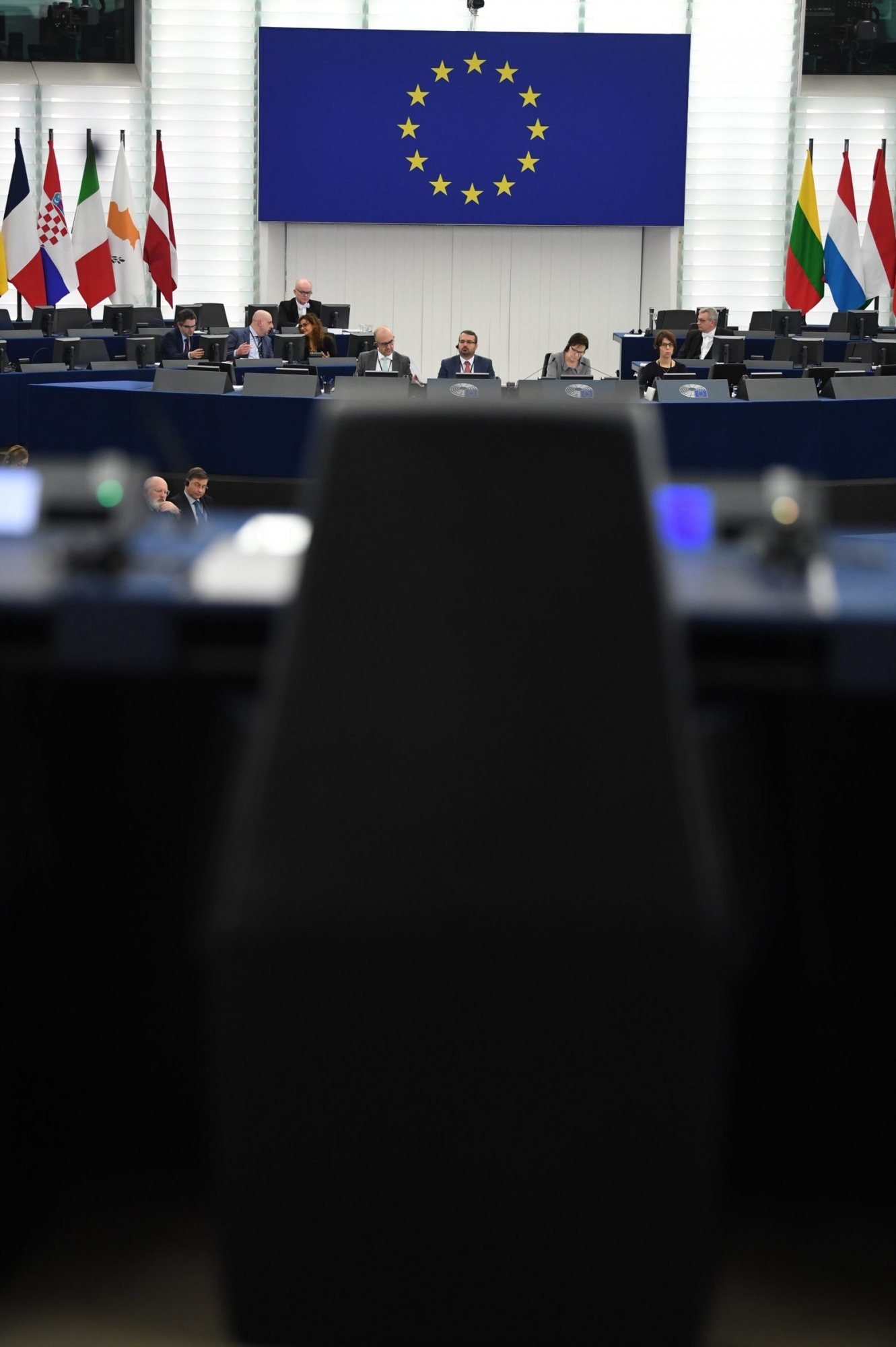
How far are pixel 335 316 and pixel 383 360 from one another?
369 cm

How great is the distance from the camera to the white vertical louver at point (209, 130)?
18.2 meters

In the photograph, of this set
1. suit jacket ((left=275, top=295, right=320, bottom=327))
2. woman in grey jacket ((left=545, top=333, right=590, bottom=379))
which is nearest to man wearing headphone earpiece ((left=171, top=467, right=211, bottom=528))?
woman in grey jacket ((left=545, top=333, right=590, bottom=379))

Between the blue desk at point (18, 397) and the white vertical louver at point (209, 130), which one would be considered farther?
the white vertical louver at point (209, 130)

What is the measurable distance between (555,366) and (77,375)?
3541mm

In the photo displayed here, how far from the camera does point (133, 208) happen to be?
59.9ft

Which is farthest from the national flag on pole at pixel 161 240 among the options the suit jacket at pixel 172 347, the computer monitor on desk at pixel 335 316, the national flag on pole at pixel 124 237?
the suit jacket at pixel 172 347

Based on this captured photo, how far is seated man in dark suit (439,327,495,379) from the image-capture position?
10758 mm

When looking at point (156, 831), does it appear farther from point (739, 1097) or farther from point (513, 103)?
point (513, 103)

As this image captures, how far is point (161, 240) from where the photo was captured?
16.0 metres

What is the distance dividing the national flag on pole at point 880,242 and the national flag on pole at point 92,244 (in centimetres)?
764

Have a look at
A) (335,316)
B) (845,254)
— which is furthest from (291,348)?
(845,254)

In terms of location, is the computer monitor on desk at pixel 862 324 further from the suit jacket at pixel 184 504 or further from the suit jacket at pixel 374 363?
the suit jacket at pixel 184 504

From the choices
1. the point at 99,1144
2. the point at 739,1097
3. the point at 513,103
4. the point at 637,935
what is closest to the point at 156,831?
the point at 99,1144

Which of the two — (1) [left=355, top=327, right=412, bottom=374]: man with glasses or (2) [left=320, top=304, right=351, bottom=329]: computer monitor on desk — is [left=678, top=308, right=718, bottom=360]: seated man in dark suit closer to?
(1) [left=355, top=327, right=412, bottom=374]: man with glasses
